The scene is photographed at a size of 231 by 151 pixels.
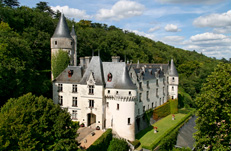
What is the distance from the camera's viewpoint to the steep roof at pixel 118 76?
2944cm

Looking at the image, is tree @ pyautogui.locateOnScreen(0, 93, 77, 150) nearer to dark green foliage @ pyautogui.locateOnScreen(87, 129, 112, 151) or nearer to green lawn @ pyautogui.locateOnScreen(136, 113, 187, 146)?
dark green foliage @ pyautogui.locateOnScreen(87, 129, 112, 151)

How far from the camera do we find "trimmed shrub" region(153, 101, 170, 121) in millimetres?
40497

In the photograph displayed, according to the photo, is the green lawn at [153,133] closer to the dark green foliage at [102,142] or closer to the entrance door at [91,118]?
the dark green foliage at [102,142]

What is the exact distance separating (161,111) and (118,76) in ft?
57.4

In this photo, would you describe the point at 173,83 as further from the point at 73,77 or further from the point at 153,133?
the point at 73,77

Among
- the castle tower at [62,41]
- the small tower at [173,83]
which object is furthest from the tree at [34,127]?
the small tower at [173,83]

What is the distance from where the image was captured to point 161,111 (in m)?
42.9

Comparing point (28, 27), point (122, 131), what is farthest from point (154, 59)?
point (122, 131)

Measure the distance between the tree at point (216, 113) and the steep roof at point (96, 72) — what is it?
14.7 meters

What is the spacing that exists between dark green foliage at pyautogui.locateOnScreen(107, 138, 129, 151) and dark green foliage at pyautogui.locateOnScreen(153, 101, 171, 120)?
14.3 m

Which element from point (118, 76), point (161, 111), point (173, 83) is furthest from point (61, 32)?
point (173, 83)

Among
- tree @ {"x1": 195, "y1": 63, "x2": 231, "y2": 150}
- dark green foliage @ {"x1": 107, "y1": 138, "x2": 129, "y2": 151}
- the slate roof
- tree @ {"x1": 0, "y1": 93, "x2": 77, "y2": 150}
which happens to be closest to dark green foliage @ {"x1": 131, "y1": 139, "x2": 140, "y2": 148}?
dark green foliage @ {"x1": 107, "y1": 138, "x2": 129, "y2": 151}

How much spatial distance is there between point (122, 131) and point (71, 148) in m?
11.6

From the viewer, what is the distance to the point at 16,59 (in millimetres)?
28844
